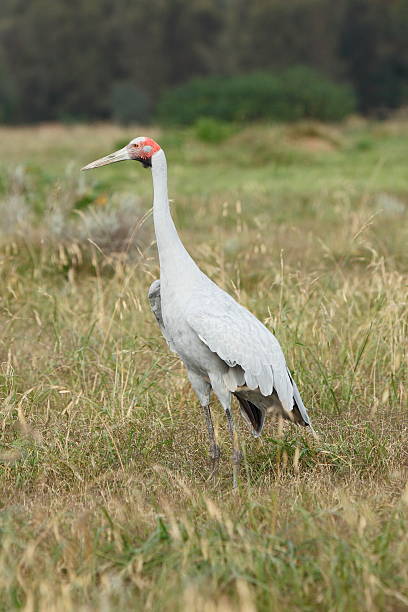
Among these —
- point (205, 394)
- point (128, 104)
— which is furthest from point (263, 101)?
point (205, 394)

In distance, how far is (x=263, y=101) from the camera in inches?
1048

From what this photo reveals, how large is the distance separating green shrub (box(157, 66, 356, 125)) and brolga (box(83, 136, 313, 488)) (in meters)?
21.0

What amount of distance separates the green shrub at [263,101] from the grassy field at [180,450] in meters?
17.5

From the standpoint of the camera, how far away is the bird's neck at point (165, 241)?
400 centimetres

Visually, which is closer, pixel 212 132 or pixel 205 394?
pixel 205 394

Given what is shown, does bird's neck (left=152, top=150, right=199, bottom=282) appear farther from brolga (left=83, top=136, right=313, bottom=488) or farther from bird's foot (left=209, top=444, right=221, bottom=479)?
bird's foot (left=209, top=444, right=221, bottom=479)

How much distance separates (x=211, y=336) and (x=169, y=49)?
3942 cm

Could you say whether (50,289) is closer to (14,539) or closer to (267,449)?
(267,449)

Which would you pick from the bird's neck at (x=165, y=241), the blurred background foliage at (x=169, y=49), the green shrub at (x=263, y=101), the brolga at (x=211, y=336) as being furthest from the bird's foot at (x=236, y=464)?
the blurred background foliage at (x=169, y=49)

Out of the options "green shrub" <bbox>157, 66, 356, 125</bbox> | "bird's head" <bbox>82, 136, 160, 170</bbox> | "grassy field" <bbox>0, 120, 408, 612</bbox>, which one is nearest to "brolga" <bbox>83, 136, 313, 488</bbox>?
"bird's head" <bbox>82, 136, 160, 170</bbox>

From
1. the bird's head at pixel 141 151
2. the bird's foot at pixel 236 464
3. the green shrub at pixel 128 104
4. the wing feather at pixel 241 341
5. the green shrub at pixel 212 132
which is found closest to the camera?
the wing feather at pixel 241 341

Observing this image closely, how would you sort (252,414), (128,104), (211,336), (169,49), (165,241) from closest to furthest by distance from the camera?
(211,336) → (165,241) → (252,414) → (128,104) → (169,49)

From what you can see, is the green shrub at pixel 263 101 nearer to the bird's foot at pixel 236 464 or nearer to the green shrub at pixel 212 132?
the green shrub at pixel 212 132

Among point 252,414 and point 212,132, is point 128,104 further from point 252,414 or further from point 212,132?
point 252,414
